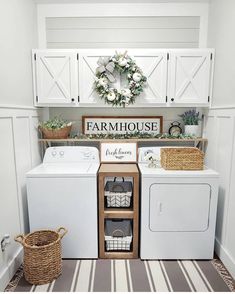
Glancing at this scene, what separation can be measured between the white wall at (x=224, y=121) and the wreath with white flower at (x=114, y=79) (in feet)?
2.53

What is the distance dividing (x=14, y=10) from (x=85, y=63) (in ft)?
2.51

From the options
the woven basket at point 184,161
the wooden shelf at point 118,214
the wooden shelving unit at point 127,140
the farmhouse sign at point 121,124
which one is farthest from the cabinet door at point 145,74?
the wooden shelf at point 118,214

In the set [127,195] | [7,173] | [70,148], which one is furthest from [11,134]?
[127,195]

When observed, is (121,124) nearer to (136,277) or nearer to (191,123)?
(191,123)

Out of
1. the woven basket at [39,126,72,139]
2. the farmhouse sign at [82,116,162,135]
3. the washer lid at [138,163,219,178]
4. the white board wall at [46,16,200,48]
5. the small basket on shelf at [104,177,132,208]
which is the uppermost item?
the white board wall at [46,16,200,48]

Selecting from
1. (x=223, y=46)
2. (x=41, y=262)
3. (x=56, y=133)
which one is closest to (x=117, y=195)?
(x=41, y=262)

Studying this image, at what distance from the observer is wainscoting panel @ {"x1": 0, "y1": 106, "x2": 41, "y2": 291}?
5.96 ft

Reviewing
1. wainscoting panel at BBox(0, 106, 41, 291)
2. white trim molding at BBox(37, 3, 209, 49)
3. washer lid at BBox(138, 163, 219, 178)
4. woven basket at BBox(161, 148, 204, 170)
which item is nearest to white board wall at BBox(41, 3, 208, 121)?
white trim molding at BBox(37, 3, 209, 49)

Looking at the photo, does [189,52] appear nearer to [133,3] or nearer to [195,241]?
[133,3]

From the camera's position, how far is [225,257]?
2.06 meters

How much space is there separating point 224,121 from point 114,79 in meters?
1.17

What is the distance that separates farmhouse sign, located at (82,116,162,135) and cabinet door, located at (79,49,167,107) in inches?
11.0

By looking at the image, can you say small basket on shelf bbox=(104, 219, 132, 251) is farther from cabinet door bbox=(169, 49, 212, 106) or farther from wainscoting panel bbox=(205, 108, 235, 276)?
cabinet door bbox=(169, 49, 212, 106)

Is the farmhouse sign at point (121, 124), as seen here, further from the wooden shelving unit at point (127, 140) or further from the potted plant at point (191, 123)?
the potted plant at point (191, 123)
